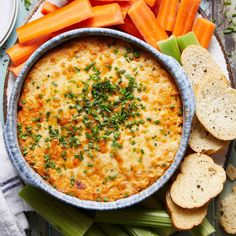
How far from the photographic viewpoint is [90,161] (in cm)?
315

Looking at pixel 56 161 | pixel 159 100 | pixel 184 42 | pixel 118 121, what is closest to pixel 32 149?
pixel 56 161

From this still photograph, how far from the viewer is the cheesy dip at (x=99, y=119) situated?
10.3ft

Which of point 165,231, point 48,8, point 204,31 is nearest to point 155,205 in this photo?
point 165,231

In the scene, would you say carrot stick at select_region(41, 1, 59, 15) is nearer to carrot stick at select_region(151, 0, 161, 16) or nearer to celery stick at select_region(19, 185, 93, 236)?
carrot stick at select_region(151, 0, 161, 16)

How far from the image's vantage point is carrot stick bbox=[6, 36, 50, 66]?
3449 millimetres

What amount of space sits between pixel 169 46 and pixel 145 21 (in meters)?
0.21

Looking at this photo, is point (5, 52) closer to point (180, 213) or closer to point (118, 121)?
point (118, 121)

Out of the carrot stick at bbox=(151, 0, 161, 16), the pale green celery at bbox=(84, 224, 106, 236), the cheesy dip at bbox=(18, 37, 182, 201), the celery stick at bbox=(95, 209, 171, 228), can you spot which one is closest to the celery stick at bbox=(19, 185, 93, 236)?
the pale green celery at bbox=(84, 224, 106, 236)

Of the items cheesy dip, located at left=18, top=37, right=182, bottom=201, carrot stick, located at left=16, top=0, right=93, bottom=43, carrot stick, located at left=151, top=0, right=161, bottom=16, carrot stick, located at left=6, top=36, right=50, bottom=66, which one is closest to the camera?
cheesy dip, located at left=18, top=37, right=182, bottom=201

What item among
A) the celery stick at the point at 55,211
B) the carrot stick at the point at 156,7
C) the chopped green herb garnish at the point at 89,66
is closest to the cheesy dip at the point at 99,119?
the chopped green herb garnish at the point at 89,66

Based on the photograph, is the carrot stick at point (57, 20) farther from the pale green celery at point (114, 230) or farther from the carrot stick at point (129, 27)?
the pale green celery at point (114, 230)

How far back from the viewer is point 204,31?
3426mm

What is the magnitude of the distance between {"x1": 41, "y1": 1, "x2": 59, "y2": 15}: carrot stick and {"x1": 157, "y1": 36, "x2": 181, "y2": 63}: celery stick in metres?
0.65

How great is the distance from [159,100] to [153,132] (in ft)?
0.57
